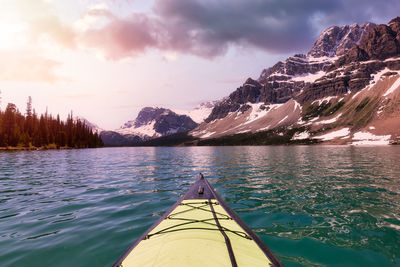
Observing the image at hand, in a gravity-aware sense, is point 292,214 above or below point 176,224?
below

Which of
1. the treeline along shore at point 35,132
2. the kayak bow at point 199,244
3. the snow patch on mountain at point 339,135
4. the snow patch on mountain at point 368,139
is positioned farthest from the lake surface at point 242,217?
the snow patch on mountain at point 339,135

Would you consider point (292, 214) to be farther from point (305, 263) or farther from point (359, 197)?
point (359, 197)

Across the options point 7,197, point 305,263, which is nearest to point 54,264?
point 305,263

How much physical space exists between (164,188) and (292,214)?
402 inches

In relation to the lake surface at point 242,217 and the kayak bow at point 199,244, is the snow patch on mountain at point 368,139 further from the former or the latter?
the kayak bow at point 199,244

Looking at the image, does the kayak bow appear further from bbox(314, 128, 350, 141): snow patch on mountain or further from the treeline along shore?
bbox(314, 128, 350, 141): snow patch on mountain

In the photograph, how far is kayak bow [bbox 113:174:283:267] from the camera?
14.4 ft

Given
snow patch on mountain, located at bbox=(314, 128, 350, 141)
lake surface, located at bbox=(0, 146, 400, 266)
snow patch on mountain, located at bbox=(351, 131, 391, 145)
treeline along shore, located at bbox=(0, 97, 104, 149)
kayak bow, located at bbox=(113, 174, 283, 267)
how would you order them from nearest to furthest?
kayak bow, located at bbox=(113, 174, 283, 267)
lake surface, located at bbox=(0, 146, 400, 266)
treeline along shore, located at bbox=(0, 97, 104, 149)
snow patch on mountain, located at bbox=(351, 131, 391, 145)
snow patch on mountain, located at bbox=(314, 128, 350, 141)

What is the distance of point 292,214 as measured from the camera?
32.9 feet

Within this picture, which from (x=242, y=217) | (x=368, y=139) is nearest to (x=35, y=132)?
(x=242, y=217)

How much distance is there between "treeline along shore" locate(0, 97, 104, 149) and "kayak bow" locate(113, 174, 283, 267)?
126 meters

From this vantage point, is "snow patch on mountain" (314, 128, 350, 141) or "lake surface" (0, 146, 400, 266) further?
"snow patch on mountain" (314, 128, 350, 141)

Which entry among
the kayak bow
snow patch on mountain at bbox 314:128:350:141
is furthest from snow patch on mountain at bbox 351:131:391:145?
the kayak bow

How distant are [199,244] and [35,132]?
446 ft
